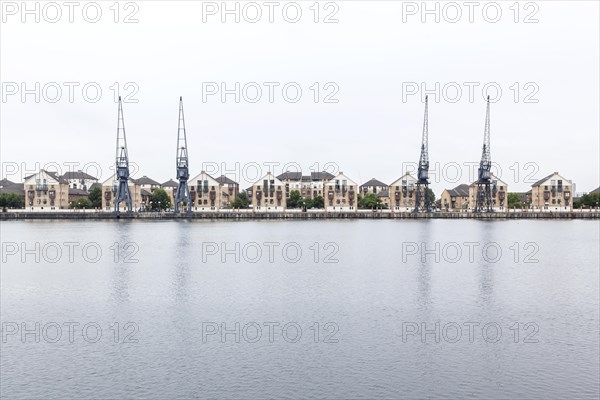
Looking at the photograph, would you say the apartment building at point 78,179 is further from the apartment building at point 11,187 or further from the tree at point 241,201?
the tree at point 241,201

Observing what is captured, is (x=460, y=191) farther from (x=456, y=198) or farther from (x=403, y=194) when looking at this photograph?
(x=403, y=194)

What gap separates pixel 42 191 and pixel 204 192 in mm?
41069

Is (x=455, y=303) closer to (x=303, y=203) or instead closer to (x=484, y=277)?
(x=484, y=277)

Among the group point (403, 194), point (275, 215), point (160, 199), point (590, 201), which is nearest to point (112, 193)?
point (160, 199)

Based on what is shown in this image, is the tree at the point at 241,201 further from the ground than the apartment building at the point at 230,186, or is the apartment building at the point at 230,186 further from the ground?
the apartment building at the point at 230,186

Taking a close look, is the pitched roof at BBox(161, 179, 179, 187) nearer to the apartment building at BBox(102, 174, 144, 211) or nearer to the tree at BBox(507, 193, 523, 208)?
the apartment building at BBox(102, 174, 144, 211)

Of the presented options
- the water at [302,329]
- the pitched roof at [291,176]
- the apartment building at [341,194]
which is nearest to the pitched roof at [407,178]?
the apartment building at [341,194]

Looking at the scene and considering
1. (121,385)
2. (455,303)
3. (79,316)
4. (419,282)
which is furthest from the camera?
(419,282)

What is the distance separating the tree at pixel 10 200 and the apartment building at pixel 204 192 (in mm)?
46062

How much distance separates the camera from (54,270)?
42.8 meters

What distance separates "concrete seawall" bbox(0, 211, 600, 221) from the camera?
132 m

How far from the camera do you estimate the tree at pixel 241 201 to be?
15300 centimetres

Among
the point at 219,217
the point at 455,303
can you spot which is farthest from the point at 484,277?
the point at 219,217

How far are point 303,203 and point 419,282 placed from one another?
381 feet
